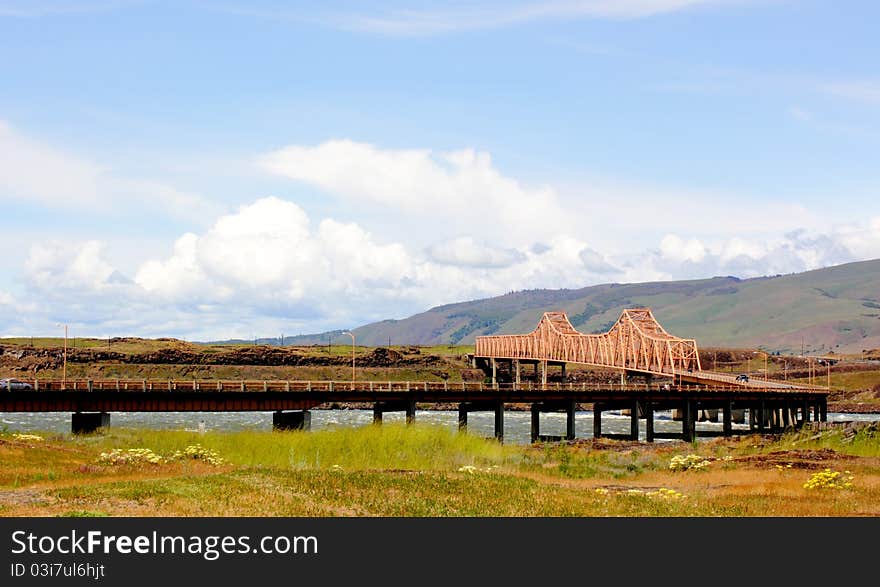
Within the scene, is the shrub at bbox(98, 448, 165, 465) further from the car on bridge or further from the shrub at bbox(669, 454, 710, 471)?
the car on bridge

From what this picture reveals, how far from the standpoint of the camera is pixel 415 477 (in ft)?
130

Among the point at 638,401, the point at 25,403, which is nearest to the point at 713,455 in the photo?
the point at 638,401

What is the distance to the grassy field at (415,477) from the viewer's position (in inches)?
1178

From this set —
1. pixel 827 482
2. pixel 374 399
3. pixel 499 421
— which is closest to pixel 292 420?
pixel 374 399

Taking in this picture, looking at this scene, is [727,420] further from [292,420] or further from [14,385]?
[14,385]

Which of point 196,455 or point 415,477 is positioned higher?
point 415,477

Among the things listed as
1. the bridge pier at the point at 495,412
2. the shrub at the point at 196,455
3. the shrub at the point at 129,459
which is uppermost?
the shrub at the point at 129,459

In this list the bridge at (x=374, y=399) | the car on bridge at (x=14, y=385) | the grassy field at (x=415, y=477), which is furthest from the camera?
the car on bridge at (x=14, y=385)

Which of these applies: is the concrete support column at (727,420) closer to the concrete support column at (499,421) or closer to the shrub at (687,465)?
the concrete support column at (499,421)

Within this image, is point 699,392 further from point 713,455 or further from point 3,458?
point 3,458

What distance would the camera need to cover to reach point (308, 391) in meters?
88.2

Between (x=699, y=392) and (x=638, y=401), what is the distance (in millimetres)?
9188

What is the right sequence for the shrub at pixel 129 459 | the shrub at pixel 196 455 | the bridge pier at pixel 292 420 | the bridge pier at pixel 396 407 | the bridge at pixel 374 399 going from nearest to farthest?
the shrub at pixel 129 459 → the shrub at pixel 196 455 → the bridge at pixel 374 399 → the bridge pier at pixel 292 420 → the bridge pier at pixel 396 407

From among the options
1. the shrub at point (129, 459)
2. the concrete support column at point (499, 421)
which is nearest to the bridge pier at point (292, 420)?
the concrete support column at point (499, 421)
